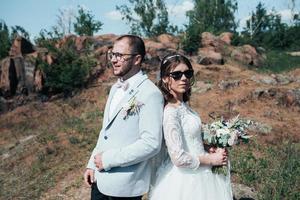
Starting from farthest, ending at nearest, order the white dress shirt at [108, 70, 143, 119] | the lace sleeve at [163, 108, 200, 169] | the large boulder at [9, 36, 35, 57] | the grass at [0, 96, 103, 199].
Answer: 1. the large boulder at [9, 36, 35, 57]
2. the grass at [0, 96, 103, 199]
3. the white dress shirt at [108, 70, 143, 119]
4. the lace sleeve at [163, 108, 200, 169]

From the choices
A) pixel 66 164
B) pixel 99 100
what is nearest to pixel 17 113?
pixel 99 100

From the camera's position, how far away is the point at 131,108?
2.76 m

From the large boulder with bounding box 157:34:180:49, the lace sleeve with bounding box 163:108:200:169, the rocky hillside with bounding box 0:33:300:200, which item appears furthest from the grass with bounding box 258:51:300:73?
the lace sleeve with bounding box 163:108:200:169

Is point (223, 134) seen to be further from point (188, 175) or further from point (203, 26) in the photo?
point (203, 26)

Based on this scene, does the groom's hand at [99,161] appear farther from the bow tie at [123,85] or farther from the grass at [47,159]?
the grass at [47,159]

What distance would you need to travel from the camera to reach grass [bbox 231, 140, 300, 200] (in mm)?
5734

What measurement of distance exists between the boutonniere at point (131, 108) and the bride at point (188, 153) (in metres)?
0.25

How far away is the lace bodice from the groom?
4.6 inches

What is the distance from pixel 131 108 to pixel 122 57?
0.38 metres

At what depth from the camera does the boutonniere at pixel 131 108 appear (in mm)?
2727

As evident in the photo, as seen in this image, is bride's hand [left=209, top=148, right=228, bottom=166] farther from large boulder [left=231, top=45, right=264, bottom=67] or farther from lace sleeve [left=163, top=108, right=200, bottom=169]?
large boulder [left=231, top=45, right=264, bottom=67]

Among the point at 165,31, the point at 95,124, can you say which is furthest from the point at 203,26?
the point at 95,124

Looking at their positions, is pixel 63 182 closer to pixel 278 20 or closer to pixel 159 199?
pixel 159 199

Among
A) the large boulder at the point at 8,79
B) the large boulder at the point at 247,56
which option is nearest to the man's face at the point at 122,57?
the large boulder at the point at 8,79
